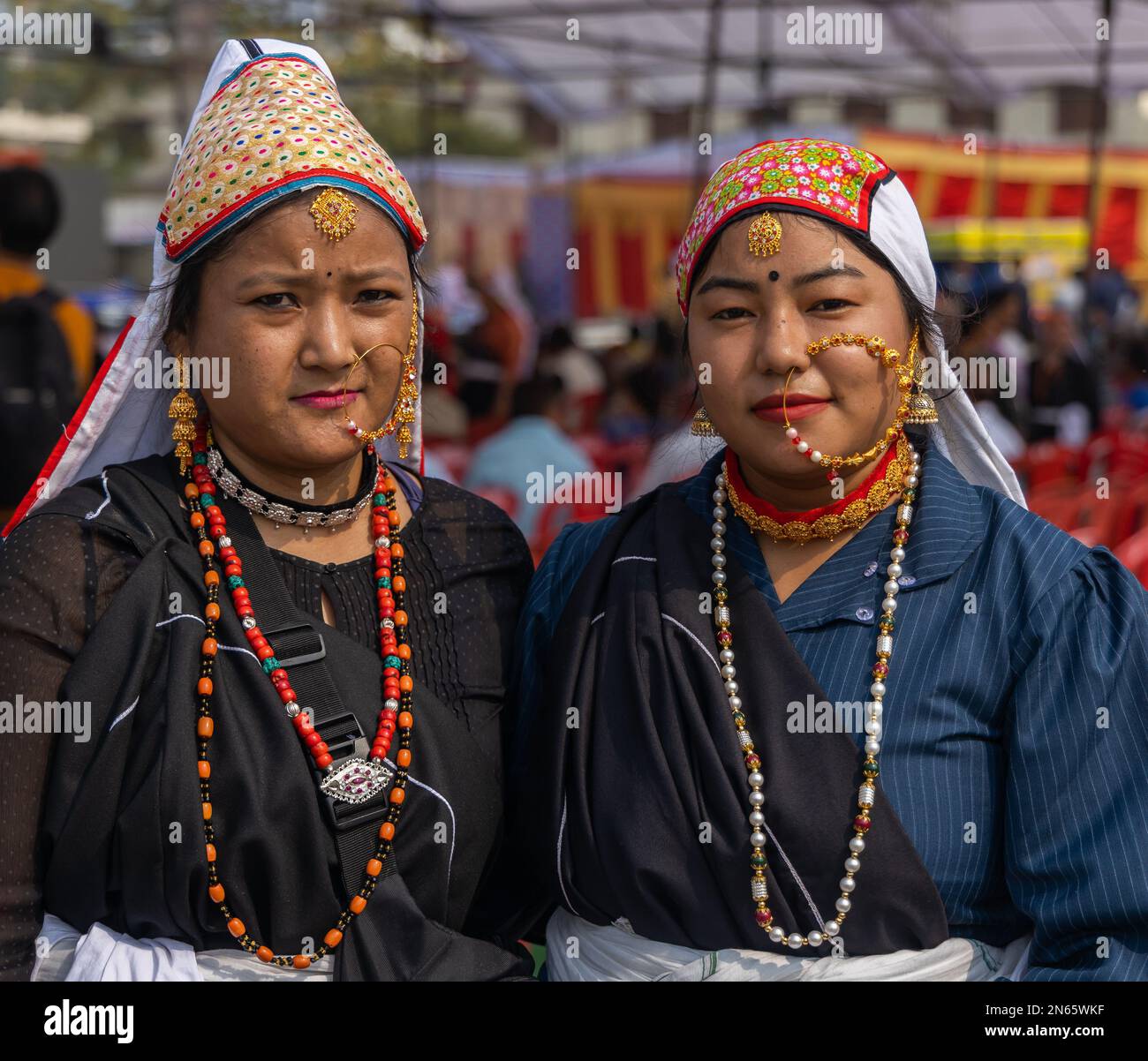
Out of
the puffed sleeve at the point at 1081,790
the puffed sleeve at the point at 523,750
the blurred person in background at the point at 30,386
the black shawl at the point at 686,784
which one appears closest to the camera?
the puffed sleeve at the point at 1081,790

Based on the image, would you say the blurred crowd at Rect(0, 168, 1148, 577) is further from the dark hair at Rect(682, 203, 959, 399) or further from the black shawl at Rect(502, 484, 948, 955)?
the black shawl at Rect(502, 484, 948, 955)

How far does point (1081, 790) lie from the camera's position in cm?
205

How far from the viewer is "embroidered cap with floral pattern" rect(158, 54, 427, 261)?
2.18 meters

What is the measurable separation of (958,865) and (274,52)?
5.79 feet

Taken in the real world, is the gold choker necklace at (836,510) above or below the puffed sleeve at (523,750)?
above

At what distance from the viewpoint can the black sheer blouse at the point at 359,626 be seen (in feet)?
6.84

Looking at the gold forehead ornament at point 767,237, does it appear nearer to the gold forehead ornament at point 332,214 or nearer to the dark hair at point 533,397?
the gold forehead ornament at point 332,214

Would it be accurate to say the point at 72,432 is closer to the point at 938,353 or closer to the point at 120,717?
the point at 120,717

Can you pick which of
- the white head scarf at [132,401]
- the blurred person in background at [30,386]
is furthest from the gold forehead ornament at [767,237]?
the blurred person in background at [30,386]

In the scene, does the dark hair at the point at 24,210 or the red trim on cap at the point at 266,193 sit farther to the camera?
the dark hair at the point at 24,210

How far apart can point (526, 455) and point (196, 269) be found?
13.9 ft

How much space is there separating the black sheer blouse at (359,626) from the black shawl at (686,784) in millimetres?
122

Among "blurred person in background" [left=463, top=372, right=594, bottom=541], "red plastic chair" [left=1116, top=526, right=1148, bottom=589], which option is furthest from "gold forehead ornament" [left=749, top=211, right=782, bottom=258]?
"blurred person in background" [left=463, top=372, right=594, bottom=541]

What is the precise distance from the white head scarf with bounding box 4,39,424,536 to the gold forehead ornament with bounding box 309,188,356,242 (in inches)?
10.3
